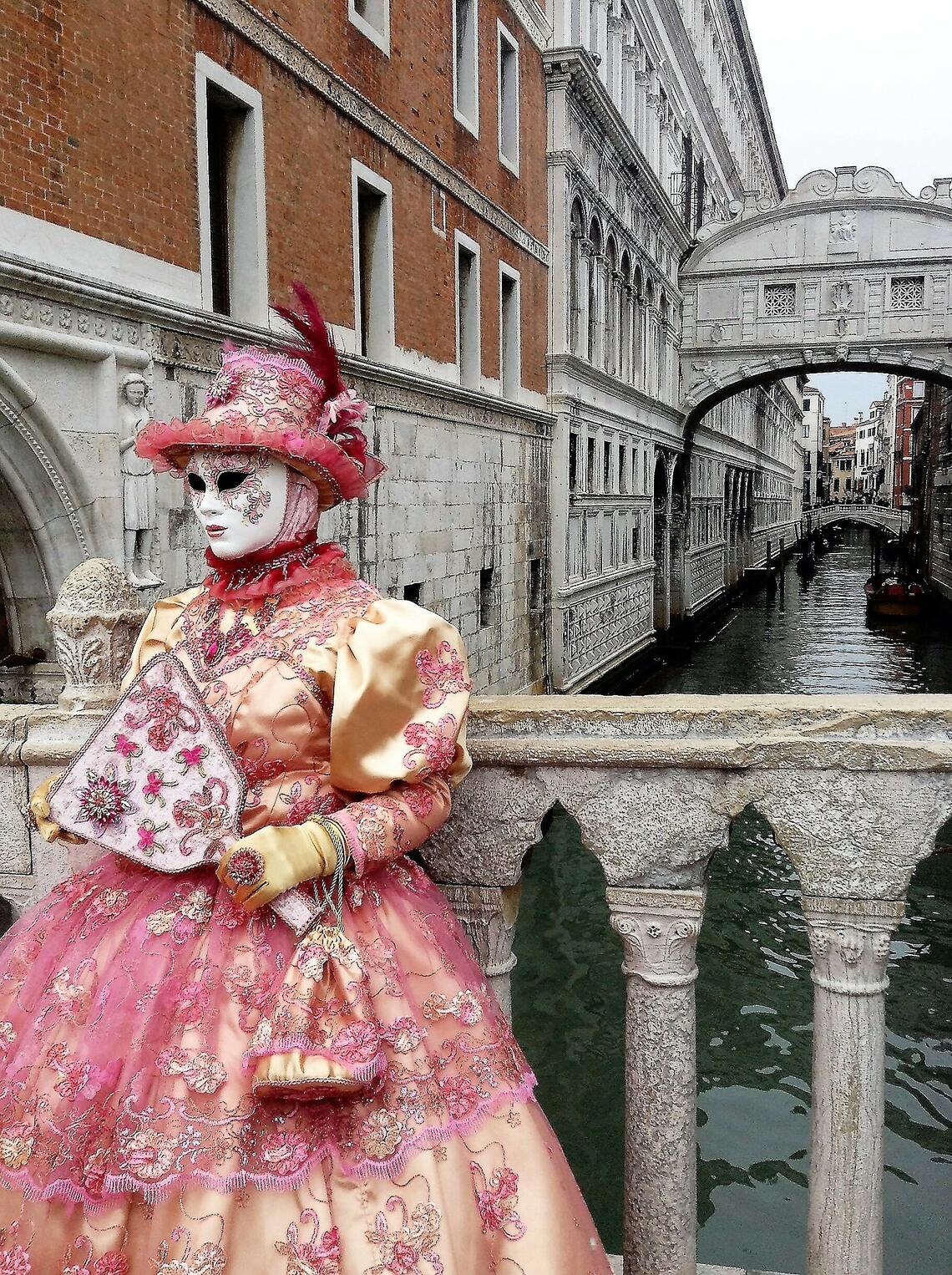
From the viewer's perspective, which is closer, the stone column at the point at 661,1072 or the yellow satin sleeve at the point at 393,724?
the yellow satin sleeve at the point at 393,724

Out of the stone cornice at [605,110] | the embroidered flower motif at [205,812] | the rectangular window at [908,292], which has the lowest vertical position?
the embroidered flower motif at [205,812]

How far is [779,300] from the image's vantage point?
21.2 meters

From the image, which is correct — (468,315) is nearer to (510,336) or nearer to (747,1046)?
(510,336)

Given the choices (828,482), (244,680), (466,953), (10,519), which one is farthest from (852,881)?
(828,482)

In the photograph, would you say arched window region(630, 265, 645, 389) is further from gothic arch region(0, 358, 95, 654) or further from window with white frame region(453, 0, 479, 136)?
gothic arch region(0, 358, 95, 654)

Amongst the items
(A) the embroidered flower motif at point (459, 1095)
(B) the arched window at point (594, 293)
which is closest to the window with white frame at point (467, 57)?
(B) the arched window at point (594, 293)

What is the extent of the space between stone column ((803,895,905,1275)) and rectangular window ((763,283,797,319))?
20.9 meters

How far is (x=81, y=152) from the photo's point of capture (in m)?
5.56

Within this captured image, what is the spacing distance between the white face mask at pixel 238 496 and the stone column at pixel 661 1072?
0.94 m

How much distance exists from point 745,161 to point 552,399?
27605mm

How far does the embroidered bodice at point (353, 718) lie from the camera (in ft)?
5.81

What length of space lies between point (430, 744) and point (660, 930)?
0.62 metres

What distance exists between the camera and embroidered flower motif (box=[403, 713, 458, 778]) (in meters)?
1.78

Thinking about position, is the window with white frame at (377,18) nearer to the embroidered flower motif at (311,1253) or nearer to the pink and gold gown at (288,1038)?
the pink and gold gown at (288,1038)
